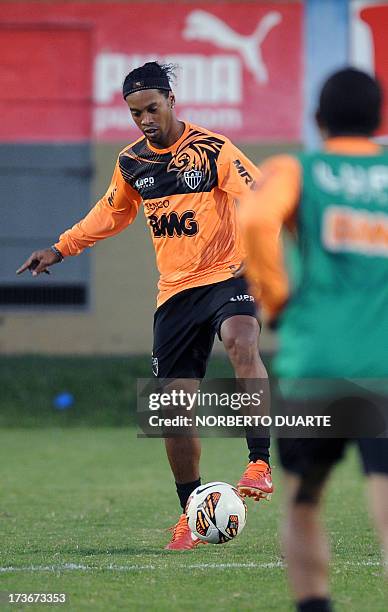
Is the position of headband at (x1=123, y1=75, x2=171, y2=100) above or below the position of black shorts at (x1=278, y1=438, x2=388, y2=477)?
above

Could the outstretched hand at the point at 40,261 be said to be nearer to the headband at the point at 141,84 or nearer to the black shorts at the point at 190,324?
the black shorts at the point at 190,324

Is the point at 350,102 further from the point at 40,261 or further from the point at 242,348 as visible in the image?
the point at 40,261

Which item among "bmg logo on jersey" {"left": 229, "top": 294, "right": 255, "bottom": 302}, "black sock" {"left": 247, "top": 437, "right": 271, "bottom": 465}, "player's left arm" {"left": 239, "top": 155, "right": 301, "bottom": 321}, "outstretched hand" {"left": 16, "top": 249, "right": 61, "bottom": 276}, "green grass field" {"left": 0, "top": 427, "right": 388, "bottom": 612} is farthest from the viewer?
"outstretched hand" {"left": 16, "top": 249, "right": 61, "bottom": 276}

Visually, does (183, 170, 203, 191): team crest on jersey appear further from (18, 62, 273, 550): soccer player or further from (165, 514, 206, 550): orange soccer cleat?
(165, 514, 206, 550): orange soccer cleat

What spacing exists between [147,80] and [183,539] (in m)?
2.53

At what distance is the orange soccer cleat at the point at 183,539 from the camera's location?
267 inches

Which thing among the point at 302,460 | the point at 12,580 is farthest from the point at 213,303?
the point at 302,460

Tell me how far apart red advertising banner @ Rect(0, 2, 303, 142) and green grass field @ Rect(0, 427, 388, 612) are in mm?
4874

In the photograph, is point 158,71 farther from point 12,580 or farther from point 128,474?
point 128,474

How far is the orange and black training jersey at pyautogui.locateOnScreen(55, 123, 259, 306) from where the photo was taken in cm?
710

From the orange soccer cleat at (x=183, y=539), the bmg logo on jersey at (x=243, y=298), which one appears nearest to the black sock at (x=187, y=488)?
the orange soccer cleat at (x=183, y=539)

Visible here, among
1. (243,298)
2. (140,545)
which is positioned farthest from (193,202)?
(140,545)

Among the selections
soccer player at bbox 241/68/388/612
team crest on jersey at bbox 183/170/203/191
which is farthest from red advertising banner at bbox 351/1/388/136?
soccer player at bbox 241/68/388/612

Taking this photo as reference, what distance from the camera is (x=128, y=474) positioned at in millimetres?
11383
